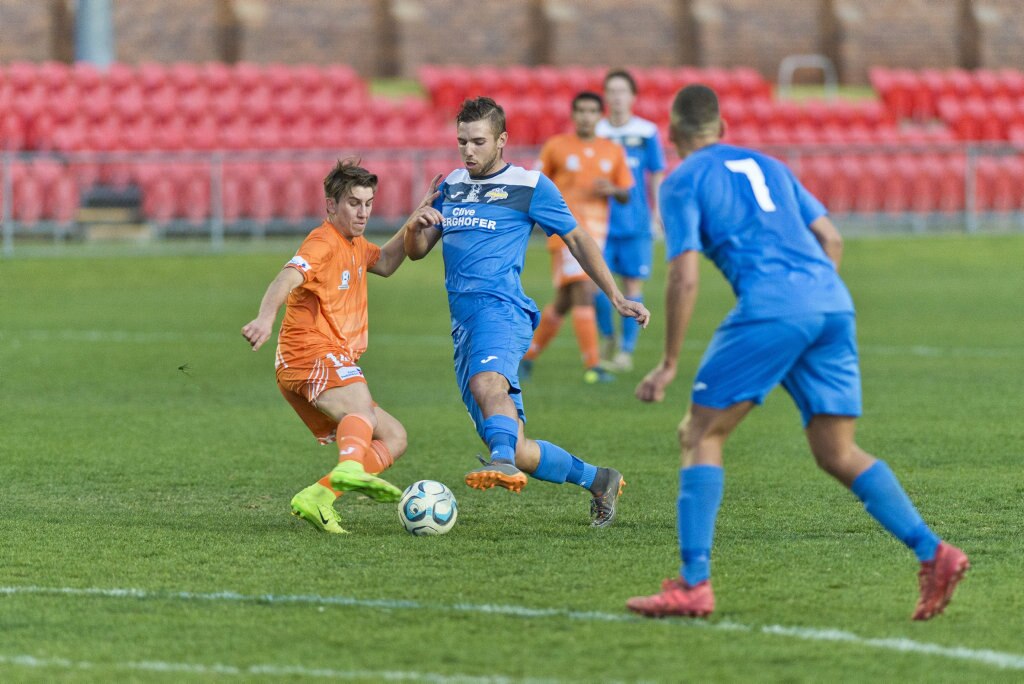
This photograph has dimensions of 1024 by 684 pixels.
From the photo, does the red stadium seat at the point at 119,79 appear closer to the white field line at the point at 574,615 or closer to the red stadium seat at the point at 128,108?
the red stadium seat at the point at 128,108

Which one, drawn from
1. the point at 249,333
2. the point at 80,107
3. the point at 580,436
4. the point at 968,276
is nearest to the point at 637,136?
the point at 580,436

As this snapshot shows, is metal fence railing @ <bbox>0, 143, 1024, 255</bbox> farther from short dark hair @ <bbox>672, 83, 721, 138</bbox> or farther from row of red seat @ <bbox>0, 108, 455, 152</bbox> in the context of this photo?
short dark hair @ <bbox>672, 83, 721, 138</bbox>

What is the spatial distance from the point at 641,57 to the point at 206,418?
28383 millimetres

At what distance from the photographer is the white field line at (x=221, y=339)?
46.0 feet

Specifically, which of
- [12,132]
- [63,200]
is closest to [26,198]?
[63,200]

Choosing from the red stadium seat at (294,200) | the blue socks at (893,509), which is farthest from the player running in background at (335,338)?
the red stadium seat at (294,200)

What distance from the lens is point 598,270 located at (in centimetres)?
673

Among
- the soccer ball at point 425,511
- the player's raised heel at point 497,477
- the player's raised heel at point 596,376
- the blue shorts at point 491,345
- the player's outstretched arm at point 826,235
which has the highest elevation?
the player's outstretched arm at point 826,235

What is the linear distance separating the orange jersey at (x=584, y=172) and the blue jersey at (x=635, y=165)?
17.7 inches

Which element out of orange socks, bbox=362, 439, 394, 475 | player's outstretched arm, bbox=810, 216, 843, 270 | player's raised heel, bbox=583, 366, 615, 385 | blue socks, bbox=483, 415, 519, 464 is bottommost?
player's raised heel, bbox=583, 366, 615, 385

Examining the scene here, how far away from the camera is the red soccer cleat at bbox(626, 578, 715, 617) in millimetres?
5262

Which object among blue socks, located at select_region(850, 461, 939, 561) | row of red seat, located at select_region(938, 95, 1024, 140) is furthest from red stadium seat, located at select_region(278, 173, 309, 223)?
blue socks, located at select_region(850, 461, 939, 561)

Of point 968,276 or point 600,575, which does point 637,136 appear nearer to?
point 600,575

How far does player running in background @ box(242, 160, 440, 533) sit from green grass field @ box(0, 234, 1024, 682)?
0.36 metres
